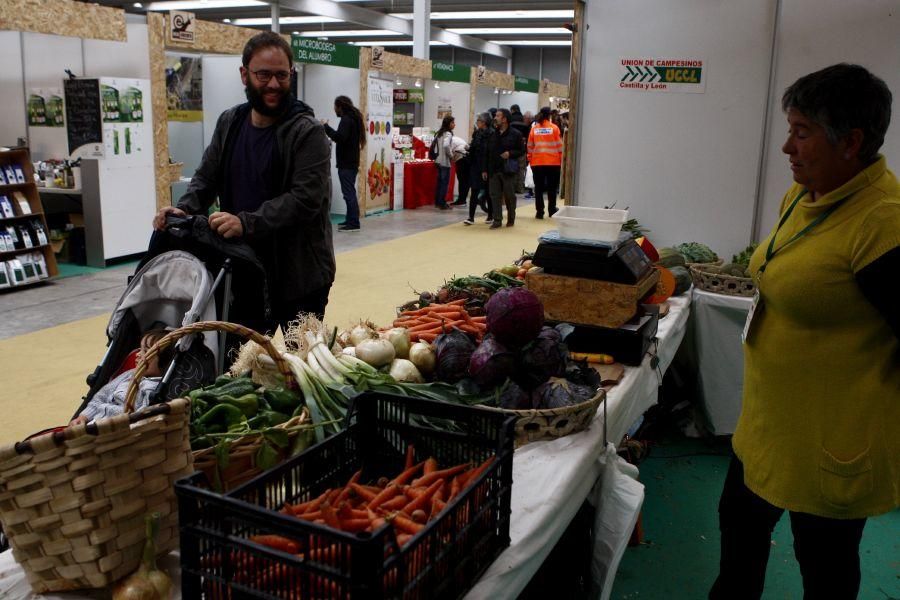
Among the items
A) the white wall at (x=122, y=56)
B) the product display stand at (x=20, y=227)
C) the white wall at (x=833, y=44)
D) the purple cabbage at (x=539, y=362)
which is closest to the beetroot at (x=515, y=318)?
the purple cabbage at (x=539, y=362)

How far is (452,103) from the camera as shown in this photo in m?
16.7

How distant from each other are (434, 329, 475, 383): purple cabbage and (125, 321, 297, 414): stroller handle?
19.2 inches

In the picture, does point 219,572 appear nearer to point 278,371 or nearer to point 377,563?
point 377,563

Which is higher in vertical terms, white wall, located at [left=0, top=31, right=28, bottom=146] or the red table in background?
white wall, located at [left=0, top=31, right=28, bottom=146]

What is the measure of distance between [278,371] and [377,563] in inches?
45.4

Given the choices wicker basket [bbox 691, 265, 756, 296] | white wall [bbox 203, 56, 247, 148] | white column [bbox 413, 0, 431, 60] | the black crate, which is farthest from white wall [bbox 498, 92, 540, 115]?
the black crate

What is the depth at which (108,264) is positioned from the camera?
28.2ft

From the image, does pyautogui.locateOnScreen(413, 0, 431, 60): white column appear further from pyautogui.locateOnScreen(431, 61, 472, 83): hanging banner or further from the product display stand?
the product display stand

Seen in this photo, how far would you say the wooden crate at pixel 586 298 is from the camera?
9.07 ft

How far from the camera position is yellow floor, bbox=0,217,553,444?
4.59 metres

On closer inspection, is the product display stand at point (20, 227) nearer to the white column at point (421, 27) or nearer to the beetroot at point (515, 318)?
the beetroot at point (515, 318)

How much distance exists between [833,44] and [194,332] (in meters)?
4.25

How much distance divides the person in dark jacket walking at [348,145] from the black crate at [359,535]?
9.20 metres

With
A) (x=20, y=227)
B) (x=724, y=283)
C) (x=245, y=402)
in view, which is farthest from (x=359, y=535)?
(x=20, y=227)
